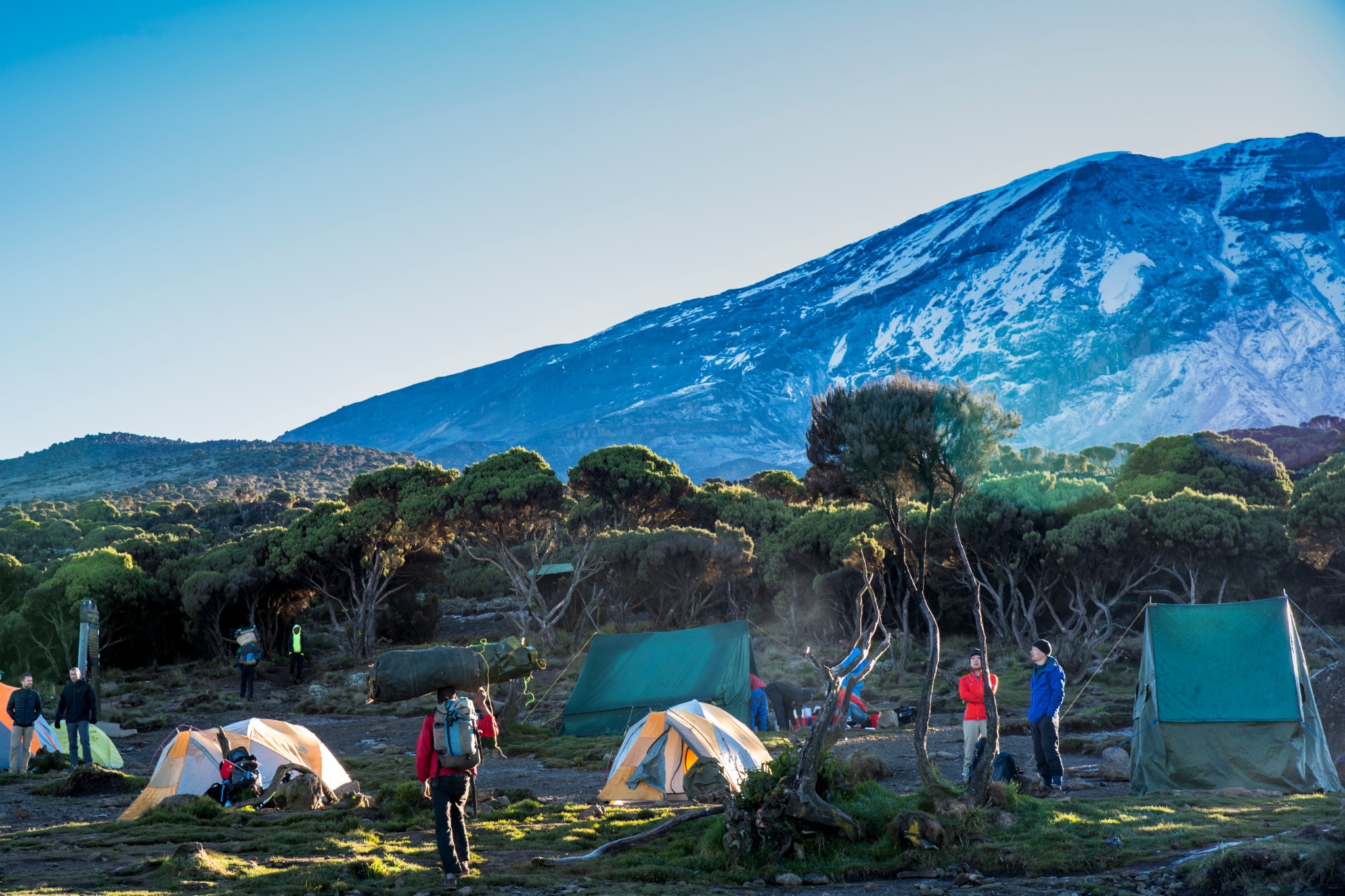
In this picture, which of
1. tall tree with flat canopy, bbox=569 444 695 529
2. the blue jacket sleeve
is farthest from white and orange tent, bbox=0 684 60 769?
tall tree with flat canopy, bbox=569 444 695 529

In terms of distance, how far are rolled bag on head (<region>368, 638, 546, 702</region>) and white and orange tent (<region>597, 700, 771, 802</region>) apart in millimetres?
2218

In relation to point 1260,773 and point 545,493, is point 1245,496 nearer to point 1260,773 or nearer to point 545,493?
point 545,493

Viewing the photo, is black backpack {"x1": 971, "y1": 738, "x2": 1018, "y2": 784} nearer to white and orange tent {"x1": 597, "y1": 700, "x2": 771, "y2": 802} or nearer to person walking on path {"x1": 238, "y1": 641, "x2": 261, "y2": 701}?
white and orange tent {"x1": 597, "y1": 700, "x2": 771, "y2": 802}

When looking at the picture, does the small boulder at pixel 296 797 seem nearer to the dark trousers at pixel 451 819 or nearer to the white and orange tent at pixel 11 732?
the dark trousers at pixel 451 819

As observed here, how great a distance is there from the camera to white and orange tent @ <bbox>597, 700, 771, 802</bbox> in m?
12.1

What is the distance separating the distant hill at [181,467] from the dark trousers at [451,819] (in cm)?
6863

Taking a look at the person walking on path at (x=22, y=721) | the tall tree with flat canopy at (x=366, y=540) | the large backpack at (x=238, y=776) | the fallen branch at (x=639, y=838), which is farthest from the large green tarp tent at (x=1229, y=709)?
the tall tree with flat canopy at (x=366, y=540)

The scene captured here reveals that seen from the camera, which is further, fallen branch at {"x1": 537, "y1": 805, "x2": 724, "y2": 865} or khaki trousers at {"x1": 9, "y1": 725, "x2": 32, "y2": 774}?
khaki trousers at {"x1": 9, "y1": 725, "x2": 32, "y2": 774}

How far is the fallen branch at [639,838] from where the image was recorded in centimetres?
881

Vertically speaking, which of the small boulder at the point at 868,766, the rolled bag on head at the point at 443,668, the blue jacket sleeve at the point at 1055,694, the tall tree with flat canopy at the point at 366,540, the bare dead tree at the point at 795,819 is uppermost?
the tall tree with flat canopy at the point at 366,540

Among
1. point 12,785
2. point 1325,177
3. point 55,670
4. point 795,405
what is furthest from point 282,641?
point 1325,177

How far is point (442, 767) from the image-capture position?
8102mm

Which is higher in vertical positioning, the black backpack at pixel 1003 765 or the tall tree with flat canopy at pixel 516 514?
the tall tree with flat canopy at pixel 516 514

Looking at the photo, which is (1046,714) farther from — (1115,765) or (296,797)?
(296,797)
